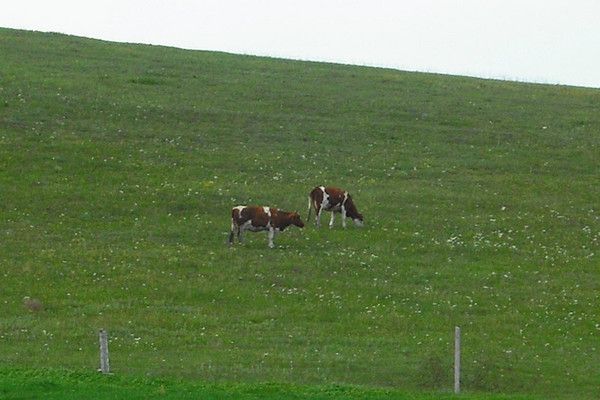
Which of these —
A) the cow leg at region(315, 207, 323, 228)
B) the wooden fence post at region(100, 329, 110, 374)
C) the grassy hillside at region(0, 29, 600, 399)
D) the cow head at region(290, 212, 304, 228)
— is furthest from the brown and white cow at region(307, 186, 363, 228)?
the wooden fence post at region(100, 329, 110, 374)

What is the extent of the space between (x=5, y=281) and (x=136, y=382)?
10.7m

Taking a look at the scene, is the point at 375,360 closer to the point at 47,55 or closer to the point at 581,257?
the point at 581,257

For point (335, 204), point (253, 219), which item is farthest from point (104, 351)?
point (335, 204)

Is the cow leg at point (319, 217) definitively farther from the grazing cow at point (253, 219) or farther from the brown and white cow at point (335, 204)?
the grazing cow at point (253, 219)

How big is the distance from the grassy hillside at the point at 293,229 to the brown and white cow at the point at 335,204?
29.9 inches

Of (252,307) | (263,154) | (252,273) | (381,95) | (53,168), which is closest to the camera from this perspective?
(252,307)

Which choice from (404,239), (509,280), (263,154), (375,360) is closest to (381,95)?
(263,154)

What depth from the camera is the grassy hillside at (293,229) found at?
25438 millimetres

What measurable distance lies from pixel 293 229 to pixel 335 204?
5.80 feet

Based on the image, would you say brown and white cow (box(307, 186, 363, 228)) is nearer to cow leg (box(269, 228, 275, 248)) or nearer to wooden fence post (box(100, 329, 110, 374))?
cow leg (box(269, 228, 275, 248))

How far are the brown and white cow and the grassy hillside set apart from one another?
0.76m

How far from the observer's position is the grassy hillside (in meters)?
25.4

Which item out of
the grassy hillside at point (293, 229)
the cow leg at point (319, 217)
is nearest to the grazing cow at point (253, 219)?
the grassy hillside at point (293, 229)

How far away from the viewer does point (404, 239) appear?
1470 inches
